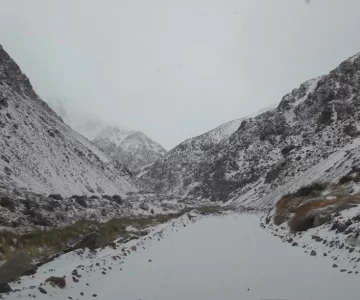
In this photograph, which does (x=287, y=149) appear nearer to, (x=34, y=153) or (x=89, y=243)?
(x=34, y=153)

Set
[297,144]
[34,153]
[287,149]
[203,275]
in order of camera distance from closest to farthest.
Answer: [203,275] → [34,153] → [297,144] → [287,149]

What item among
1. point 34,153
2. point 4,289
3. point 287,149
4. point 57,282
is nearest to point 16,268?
point 57,282

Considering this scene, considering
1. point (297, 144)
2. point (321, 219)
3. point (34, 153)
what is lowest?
point (321, 219)

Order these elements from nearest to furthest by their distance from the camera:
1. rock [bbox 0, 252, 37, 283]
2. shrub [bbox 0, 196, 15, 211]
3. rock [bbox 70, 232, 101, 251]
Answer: rock [bbox 0, 252, 37, 283] < rock [bbox 70, 232, 101, 251] < shrub [bbox 0, 196, 15, 211]

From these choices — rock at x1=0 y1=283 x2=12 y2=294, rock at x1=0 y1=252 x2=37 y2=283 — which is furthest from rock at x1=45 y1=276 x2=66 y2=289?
rock at x1=0 y1=252 x2=37 y2=283

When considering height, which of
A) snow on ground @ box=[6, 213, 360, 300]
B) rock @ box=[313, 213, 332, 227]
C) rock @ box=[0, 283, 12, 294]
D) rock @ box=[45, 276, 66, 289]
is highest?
rock @ box=[313, 213, 332, 227]

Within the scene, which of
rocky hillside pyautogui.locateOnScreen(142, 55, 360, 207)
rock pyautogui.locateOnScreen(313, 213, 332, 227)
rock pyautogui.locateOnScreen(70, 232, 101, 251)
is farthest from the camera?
rocky hillside pyautogui.locateOnScreen(142, 55, 360, 207)

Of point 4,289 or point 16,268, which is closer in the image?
point 4,289

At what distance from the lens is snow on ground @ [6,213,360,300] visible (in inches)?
434

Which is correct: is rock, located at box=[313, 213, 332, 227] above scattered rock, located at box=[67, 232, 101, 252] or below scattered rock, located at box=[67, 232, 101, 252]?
above

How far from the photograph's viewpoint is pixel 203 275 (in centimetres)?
1416

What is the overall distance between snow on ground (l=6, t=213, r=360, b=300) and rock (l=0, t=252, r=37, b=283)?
0.48 m

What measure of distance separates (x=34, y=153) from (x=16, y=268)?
66.2 m

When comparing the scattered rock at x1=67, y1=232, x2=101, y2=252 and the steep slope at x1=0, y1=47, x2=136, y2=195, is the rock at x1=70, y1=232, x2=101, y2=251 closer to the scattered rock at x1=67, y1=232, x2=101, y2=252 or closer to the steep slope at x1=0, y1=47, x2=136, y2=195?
the scattered rock at x1=67, y1=232, x2=101, y2=252
